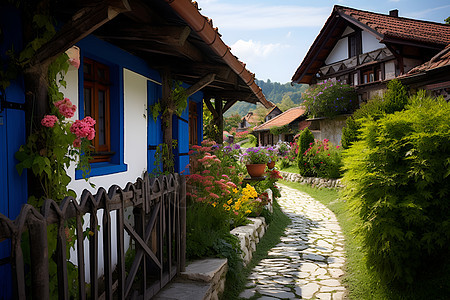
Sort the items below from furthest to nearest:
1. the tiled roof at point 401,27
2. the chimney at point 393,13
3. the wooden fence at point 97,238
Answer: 1. the chimney at point 393,13
2. the tiled roof at point 401,27
3. the wooden fence at point 97,238

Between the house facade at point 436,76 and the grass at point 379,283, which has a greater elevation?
the house facade at point 436,76

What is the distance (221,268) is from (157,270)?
0.78m

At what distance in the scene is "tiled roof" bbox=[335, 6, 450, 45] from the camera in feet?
38.0

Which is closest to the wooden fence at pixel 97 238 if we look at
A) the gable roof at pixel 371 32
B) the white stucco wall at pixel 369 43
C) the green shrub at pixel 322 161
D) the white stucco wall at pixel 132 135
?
the white stucco wall at pixel 132 135

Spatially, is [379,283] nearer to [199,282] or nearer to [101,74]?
[199,282]

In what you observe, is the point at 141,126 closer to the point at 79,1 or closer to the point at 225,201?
the point at 225,201

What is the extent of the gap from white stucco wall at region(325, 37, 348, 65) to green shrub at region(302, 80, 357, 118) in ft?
4.06

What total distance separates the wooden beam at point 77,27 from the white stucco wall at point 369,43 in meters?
13.4

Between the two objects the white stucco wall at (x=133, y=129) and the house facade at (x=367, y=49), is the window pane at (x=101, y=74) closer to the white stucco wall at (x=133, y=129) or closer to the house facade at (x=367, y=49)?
the white stucco wall at (x=133, y=129)

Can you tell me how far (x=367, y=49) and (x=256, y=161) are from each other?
9.07 m

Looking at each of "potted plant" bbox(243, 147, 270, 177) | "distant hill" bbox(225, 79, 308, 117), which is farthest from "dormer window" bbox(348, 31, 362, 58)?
"distant hill" bbox(225, 79, 308, 117)

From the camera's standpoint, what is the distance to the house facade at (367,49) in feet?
39.3

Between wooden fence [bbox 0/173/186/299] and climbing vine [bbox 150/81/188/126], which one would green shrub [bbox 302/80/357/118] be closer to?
climbing vine [bbox 150/81/188/126]

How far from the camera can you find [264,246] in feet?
18.5
